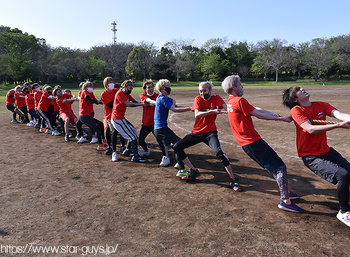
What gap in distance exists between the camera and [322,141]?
4.04 metres

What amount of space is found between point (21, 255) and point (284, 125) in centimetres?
1093

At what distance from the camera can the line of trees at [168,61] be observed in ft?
192

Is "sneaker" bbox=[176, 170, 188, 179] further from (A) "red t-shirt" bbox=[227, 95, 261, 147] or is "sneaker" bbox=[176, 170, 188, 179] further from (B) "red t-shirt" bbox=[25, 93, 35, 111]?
(B) "red t-shirt" bbox=[25, 93, 35, 111]

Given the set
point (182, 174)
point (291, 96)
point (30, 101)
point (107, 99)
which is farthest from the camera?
point (30, 101)

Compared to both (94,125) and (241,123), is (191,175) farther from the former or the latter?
(94,125)

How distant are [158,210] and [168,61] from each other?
230ft

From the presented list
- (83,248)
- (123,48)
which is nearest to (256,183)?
(83,248)

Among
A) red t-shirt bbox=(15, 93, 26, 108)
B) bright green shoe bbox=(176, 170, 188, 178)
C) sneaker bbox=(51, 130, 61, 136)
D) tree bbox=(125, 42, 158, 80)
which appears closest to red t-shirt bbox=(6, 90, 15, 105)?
red t-shirt bbox=(15, 93, 26, 108)

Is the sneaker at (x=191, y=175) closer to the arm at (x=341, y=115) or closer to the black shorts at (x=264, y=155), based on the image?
Result: the black shorts at (x=264, y=155)

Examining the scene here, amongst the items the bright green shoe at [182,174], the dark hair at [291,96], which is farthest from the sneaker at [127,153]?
the dark hair at [291,96]

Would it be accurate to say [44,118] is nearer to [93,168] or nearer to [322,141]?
[93,168]

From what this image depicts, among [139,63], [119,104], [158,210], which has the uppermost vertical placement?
[139,63]

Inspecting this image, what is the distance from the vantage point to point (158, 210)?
4.45 metres

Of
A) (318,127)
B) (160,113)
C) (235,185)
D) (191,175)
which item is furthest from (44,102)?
(318,127)
